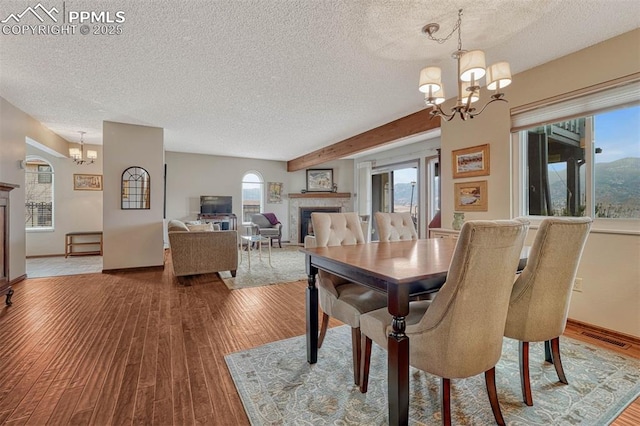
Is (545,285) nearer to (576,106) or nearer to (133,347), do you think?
(576,106)

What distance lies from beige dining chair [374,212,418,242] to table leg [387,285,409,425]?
61.0 inches

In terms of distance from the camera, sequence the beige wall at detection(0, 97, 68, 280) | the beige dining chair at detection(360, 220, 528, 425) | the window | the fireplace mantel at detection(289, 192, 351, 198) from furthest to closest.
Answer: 1. the fireplace mantel at detection(289, 192, 351, 198)
2. the beige wall at detection(0, 97, 68, 280)
3. the window
4. the beige dining chair at detection(360, 220, 528, 425)

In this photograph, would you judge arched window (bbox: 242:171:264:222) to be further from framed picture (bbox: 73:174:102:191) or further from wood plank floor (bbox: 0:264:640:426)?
wood plank floor (bbox: 0:264:640:426)

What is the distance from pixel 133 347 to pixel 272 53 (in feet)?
8.75

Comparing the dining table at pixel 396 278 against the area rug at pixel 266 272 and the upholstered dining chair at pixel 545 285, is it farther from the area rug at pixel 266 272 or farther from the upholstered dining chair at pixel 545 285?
the area rug at pixel 266 272

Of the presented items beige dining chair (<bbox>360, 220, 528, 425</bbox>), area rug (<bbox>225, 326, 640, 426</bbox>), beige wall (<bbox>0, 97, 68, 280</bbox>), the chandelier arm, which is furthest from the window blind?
beige wall (<bbox>0, 97, 68, 280</bbox>)

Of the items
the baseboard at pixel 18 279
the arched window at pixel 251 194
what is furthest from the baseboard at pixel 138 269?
the arched window at pixel 251 194

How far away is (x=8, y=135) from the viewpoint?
3.83 metres

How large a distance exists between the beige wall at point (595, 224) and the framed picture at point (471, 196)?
4.4 inches

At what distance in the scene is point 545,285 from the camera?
1.58 metres

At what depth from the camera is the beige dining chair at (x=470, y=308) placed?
3.82 feet

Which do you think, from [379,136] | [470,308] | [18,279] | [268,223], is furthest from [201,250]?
[470,308]

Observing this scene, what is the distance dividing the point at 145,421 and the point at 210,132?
471 cm

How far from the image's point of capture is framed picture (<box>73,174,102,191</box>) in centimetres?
631
